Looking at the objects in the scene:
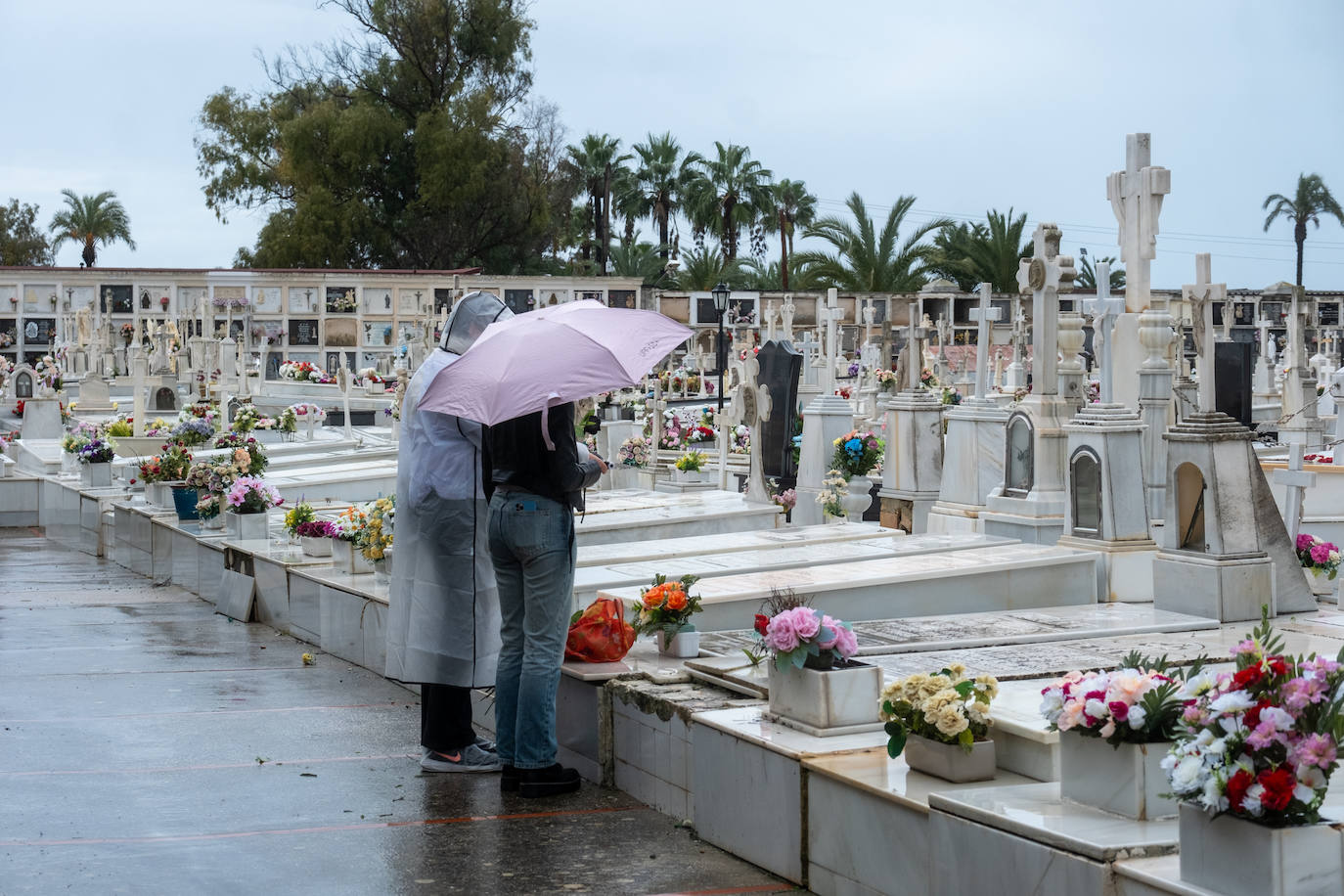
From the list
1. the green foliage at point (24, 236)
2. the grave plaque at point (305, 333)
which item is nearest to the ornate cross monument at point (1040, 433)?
the grave plaque at point (305, 333)

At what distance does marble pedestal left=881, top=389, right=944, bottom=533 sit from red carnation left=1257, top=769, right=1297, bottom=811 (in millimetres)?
9263

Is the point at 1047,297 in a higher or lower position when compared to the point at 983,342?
higher

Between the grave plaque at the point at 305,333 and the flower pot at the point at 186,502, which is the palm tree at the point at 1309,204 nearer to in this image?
the grave plaque at the point at 305,333

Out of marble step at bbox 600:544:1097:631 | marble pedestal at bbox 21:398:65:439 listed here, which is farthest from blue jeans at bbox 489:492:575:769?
marble pedestal at bbox 21:398:65:439

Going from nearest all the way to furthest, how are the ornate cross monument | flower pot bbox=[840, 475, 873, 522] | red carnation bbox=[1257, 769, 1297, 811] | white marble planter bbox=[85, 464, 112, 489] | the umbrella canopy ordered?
red carnation bbox=[1257, 769, 1297, 811], the umbrella canopy, the ornate cross monument, flower pot bbox=[840, 475, 873, 522], white marble planter bbox=[85, 464, 112, 489]

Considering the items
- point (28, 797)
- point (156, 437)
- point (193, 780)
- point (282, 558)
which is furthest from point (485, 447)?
point (156, 437)

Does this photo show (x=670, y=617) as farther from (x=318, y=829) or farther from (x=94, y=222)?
(x=94, y=222)

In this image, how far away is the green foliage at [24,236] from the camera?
6244 cm

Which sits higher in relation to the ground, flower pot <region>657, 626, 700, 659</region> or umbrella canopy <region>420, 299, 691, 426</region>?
umbrella canopy <region>420, 299, 691, 426</region>

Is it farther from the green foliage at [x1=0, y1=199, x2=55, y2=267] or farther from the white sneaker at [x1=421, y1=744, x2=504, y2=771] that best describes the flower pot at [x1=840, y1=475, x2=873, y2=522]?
the green foliage at [x1=0, y1=199, x2=55, y2=267]

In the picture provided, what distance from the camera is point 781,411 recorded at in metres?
13.2

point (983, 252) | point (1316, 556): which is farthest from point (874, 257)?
point (1316, 556)

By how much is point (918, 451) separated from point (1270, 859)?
9.36m

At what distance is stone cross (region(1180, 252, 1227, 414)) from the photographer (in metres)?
7.38
